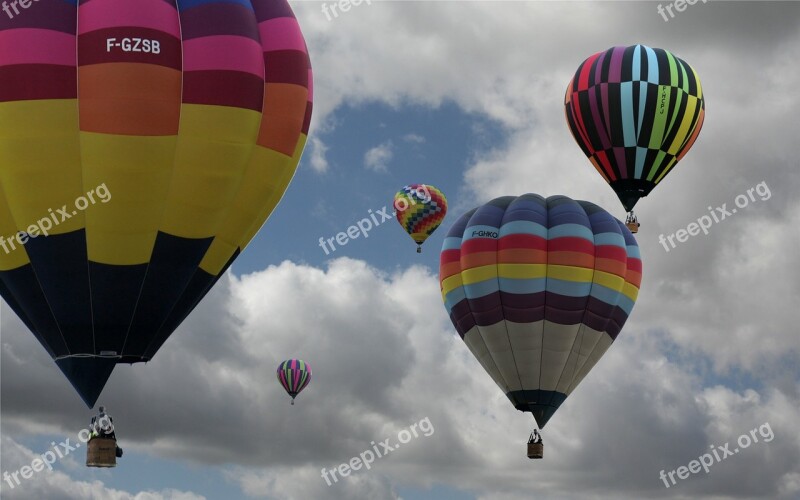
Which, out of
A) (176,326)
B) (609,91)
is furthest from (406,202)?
(176,326)

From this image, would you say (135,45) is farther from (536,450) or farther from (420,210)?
(420,210)

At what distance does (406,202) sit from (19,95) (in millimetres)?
27618

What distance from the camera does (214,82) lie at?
20312 millimetres

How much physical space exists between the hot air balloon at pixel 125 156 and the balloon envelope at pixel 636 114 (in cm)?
1395

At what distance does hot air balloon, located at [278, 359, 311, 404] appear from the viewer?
143 ft

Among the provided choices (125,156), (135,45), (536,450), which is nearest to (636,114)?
(536,450)

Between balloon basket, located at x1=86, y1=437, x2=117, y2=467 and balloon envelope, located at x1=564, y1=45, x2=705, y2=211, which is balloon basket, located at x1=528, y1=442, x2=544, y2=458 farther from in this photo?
balloon basket, located at x1=86, y1=437, x2=117, y2=467

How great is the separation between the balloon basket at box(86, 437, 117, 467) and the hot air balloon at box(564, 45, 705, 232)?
1730cm

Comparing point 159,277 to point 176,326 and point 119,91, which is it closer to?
point 176,326
